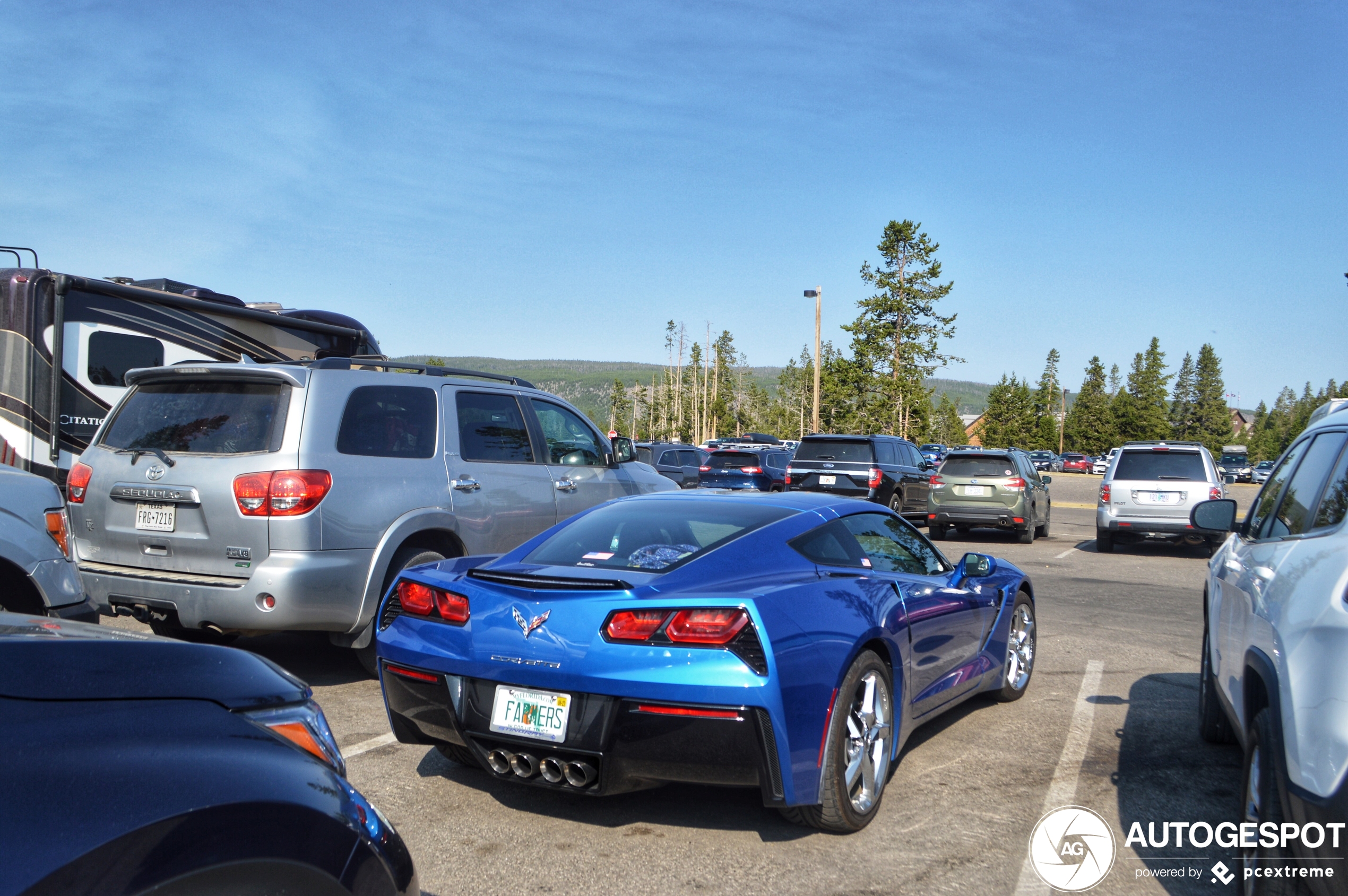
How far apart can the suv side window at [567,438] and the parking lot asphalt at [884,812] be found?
2.29m

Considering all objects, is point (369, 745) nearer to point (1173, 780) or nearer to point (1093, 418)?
point (1173, 780)

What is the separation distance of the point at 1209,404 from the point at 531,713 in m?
129

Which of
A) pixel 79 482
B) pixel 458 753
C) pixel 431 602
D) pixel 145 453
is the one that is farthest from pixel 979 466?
pixel 431 602

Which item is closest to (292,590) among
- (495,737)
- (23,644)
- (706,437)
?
(495,737)

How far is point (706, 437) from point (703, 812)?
115 m

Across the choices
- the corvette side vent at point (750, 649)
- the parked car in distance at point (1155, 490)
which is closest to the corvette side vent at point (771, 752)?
the corvette side vent at point (750, 649)

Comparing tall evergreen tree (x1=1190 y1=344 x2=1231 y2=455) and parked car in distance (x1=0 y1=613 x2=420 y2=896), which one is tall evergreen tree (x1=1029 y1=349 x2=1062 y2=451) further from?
parked car in distance (x1=0 y1=613 x2=420 y2=896)

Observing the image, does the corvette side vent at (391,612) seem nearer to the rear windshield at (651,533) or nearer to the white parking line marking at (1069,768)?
the rear windshield at (651,533)

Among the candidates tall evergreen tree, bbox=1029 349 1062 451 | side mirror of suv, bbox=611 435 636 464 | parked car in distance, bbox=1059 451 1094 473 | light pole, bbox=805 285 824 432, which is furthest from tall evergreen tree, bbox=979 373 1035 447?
side mirror of suv, bbox=611 435 636 464

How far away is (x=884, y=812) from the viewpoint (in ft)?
13.8

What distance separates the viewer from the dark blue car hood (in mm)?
1693

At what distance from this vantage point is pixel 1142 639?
8281 millimetres

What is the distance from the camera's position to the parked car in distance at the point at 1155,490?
49.9ft

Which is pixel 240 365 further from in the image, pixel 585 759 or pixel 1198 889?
pixel 1198 889
